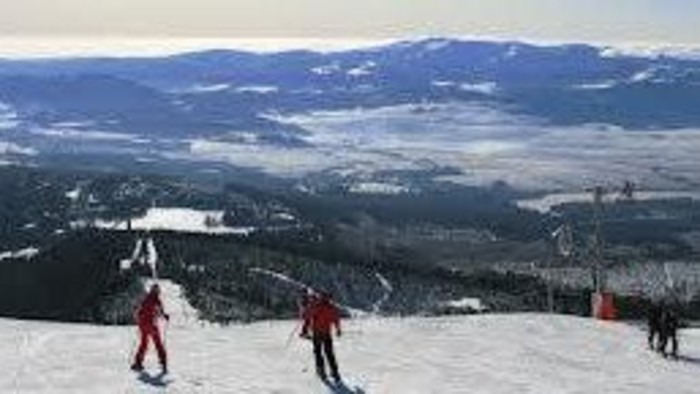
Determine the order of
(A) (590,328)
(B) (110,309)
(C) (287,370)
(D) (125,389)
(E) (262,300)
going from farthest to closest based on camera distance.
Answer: (E) (262,300) → (B) (110,309) → (A) (590,328) → (C) (287,370) → (D) (125,389)

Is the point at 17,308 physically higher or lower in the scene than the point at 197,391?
lower

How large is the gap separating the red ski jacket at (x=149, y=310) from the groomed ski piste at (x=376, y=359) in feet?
5.06

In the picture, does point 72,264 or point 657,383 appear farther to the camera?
point 72,264

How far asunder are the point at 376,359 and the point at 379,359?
11 centimetres

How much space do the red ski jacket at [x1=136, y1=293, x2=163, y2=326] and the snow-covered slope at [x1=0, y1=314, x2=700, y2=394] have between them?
60.1 inches

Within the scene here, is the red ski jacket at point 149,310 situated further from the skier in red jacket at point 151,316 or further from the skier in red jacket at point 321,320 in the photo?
the skier in red jacket at point 321,320

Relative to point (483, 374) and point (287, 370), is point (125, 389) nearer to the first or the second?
point (287, 370)

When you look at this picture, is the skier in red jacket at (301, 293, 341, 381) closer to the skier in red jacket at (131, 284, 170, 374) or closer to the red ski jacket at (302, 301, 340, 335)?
the red ski jacket at (302, 301, 340, 335)

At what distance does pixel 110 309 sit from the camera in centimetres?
15238

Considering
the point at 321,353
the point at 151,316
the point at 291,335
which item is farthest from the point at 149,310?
the point at 291,335

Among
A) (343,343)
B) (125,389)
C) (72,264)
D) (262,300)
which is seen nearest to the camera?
(125,389)

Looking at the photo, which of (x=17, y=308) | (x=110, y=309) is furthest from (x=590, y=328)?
(x=17, y=308)

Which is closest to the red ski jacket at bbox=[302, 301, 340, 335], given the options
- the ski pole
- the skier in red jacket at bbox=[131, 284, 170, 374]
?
the skier in red jacket at bbox=[131, 284, 170, 374]

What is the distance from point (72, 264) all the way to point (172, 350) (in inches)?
5931
